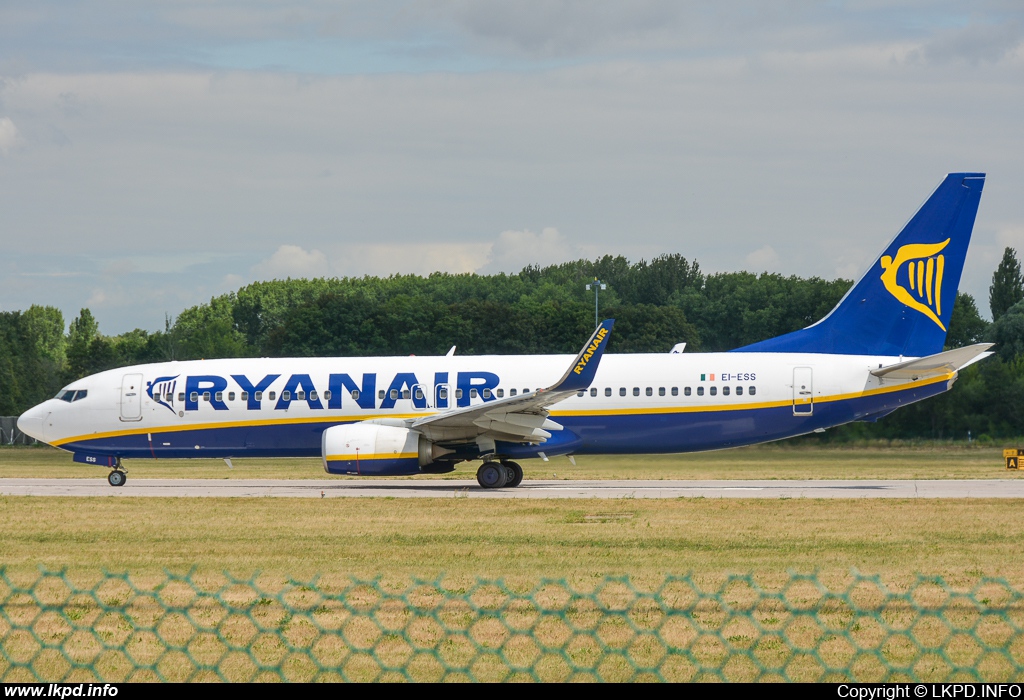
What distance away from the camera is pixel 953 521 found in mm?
19719

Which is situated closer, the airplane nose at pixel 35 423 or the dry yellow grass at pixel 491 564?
the dry yellow grass at pixel 491 564

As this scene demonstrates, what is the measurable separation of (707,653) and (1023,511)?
1433cm

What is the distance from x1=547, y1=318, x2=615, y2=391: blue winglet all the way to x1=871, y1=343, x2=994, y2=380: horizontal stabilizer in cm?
751

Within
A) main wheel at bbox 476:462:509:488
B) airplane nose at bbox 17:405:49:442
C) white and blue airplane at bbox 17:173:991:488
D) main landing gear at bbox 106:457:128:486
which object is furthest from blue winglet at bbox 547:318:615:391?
airplane nose at bbox 17:405:49:442

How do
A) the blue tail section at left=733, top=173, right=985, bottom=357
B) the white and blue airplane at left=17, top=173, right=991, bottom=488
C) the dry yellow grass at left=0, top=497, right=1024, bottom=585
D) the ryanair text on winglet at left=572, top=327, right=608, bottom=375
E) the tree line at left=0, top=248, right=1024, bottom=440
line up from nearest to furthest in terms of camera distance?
the dry yellow grass at left=0, top=497, right=1024, bottom=585 < the ryanair text on winglet at left=572, top=327, right=608, bottom=375 < the white and blue airplane at left=17, top=173, right=991, bottom=488 < the blue tail section at left=733, top=173, right=985, bottom=357 < the tree line at left=0, top=248, right=1024, bottom=440

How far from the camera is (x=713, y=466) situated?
117ft

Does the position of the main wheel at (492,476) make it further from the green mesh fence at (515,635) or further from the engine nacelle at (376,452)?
the green mesh fence at (515,635)

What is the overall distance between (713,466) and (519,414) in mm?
A: 10587

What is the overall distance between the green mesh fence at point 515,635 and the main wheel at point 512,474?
15.7m

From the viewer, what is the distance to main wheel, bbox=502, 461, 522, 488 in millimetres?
28688

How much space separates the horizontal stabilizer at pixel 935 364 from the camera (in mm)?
27172

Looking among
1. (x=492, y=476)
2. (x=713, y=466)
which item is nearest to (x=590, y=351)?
(x=492, y=476)

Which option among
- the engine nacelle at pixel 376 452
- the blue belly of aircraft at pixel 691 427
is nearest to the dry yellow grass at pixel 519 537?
the engine nacelle at pixel 376 452

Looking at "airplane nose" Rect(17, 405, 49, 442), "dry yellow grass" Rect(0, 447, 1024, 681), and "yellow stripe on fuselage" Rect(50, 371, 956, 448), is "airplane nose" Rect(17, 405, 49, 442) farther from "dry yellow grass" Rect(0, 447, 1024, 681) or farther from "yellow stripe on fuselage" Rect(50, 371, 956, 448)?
"yellow stripe on fuselage" Rect(50, 371, 956, 448)
